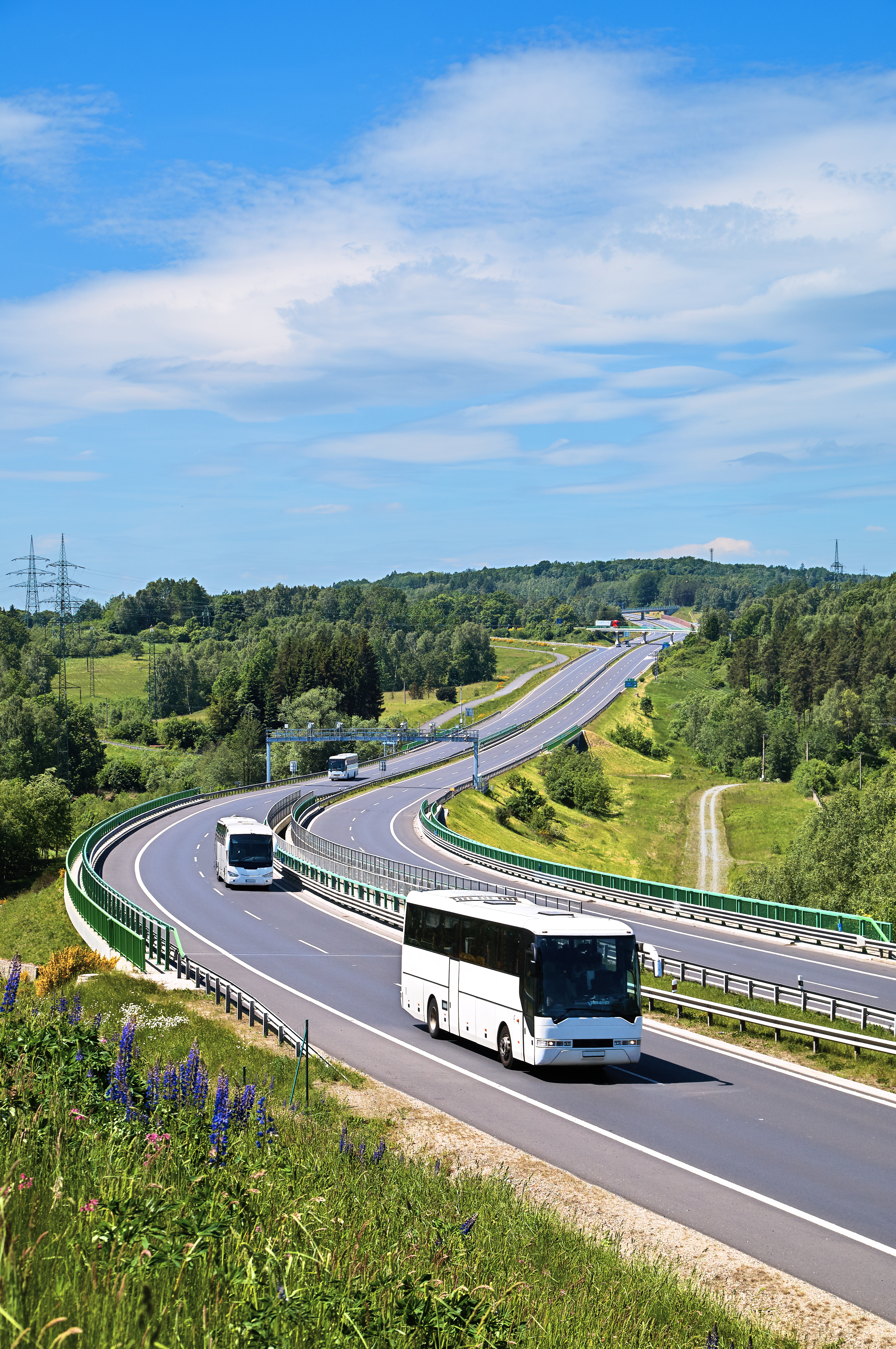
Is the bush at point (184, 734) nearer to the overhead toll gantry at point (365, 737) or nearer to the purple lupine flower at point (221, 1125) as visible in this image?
the overhead toll gantry at point (365, 737)

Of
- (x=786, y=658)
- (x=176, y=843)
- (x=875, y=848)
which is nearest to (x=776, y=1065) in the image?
(x=875, y=848)

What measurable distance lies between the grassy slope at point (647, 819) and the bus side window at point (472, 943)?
5823cm

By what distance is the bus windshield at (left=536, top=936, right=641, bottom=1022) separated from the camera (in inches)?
775

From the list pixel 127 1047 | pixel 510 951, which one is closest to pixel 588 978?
pixel 510 951

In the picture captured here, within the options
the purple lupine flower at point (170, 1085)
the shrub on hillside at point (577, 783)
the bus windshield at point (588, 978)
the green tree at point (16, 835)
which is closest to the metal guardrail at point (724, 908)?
the bus windshield at point (588, 978)

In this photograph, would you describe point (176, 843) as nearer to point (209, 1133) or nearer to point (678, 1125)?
point (678, 1125)

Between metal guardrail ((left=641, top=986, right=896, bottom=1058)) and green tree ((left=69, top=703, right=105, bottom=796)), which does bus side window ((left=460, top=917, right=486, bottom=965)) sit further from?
green tree ((left=69, top=703, right=105, bottom=796))

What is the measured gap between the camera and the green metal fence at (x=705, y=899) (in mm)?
41406

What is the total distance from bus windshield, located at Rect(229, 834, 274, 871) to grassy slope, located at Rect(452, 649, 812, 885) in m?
30.8

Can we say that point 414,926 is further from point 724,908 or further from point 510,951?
point 724,908

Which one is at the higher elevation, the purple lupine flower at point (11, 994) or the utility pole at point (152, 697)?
the purple lupine flower at point (11, 994)

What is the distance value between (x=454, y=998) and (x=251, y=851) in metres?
29.5

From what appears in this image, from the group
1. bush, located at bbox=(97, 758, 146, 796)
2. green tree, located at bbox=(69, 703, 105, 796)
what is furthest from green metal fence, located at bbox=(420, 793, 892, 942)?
green tree, located at bbox=(69, 703, 105, 796)

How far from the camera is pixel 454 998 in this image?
901 inches
